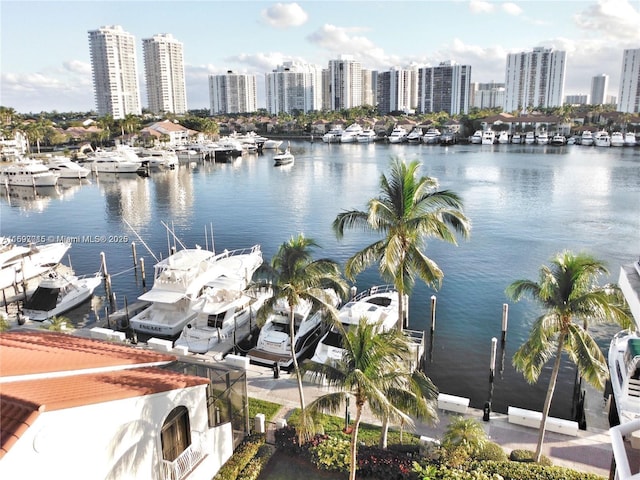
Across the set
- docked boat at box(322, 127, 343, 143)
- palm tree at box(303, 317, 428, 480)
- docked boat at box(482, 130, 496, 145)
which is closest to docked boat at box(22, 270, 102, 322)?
palm tree at box(303, 317, 428, 480)

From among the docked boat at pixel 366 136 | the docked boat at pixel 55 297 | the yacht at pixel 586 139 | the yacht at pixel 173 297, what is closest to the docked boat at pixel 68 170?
the docked boat at pixel 55 297

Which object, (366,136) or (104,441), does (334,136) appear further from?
(104,441)

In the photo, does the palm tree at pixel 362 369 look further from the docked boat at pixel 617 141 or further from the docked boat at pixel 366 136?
the docked boat at pixel 366 136

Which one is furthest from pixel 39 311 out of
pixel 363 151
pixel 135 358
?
pixel 363 151

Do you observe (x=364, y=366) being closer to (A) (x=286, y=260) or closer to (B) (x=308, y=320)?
(A) (x=286, y=260)

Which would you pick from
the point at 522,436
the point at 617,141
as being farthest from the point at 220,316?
the point at 617,141

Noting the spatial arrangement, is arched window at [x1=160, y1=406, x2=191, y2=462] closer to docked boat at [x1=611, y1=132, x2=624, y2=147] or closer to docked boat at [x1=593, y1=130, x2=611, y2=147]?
docked boat at [x1=593, y1=130, x2=611, y2=147]
